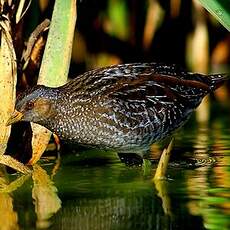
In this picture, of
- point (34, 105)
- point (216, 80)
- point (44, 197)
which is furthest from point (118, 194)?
point (216, 80)

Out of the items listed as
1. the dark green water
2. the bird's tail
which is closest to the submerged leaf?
the dark green water

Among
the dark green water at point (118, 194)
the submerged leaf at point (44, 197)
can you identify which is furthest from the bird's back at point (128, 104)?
the submerged leaf at point (44, 197)

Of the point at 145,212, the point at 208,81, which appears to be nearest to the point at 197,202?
the point at 145,212

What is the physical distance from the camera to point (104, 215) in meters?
5.27

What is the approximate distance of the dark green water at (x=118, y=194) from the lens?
509 centimetres

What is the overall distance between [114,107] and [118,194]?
2.68 feet

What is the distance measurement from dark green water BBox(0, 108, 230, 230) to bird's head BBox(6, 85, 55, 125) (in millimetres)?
393

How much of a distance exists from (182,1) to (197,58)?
764 mm

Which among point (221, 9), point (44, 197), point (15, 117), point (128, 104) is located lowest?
point (44, 197)

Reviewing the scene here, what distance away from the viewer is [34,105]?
21.7 feet

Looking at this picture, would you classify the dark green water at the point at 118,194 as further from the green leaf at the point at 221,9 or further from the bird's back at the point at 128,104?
the green leaf at the point at 221,9

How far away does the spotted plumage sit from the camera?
6461mm

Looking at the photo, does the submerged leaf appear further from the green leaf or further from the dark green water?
the green leaf

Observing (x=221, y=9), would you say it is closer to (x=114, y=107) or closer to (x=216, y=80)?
(x=114, y=107)
